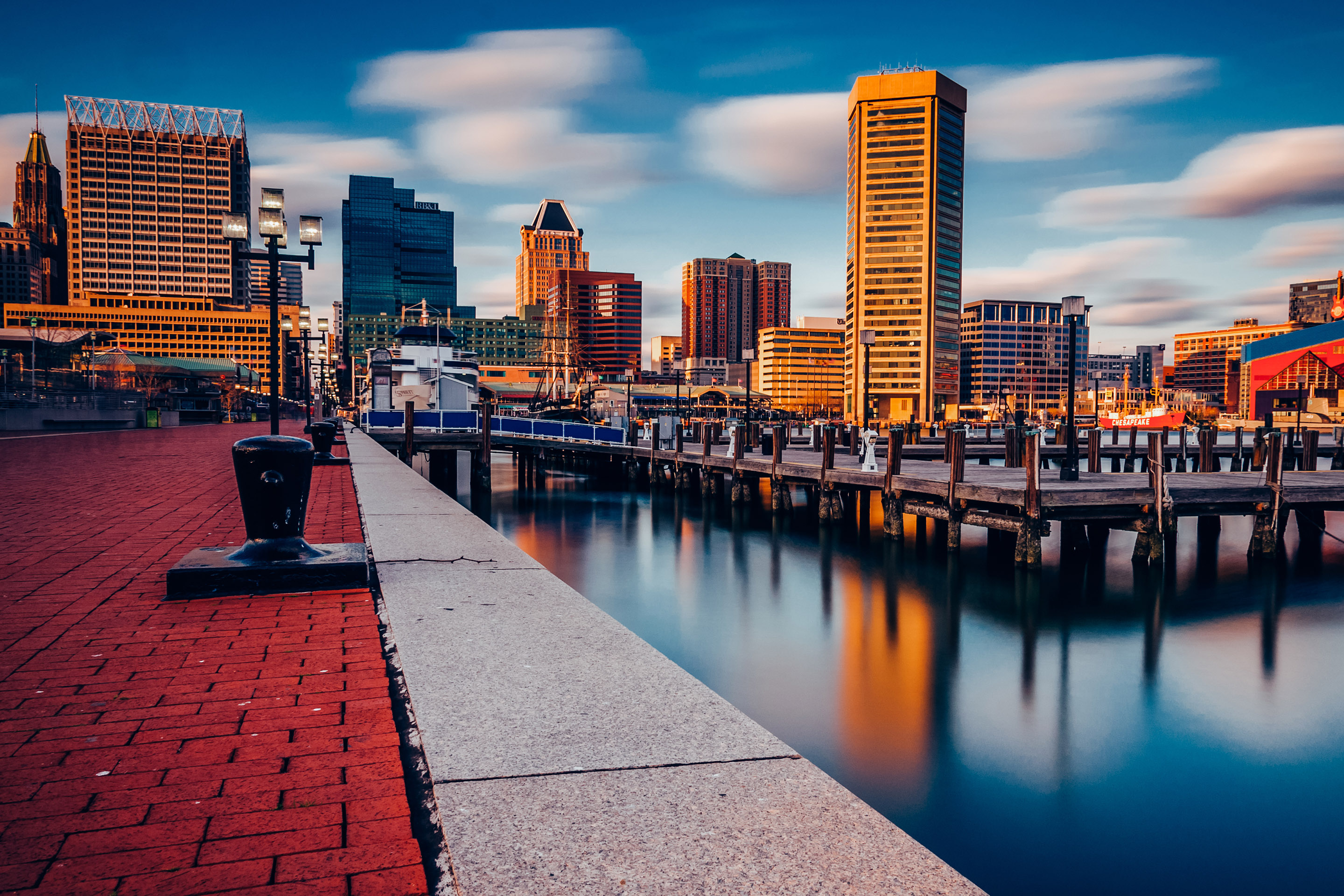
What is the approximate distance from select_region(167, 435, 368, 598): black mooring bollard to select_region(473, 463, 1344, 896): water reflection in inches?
203

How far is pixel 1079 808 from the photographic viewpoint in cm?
724

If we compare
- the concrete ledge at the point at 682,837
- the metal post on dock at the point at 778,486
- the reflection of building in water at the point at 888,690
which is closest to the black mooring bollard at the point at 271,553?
the concrete ledge at the point at 682,837

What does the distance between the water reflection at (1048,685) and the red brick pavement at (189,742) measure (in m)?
5.12

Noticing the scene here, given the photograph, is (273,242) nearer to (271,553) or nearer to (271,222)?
(271,222)

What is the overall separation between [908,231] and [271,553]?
17107 cm

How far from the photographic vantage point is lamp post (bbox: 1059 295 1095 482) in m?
19.2

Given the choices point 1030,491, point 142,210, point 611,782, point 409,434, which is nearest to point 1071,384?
point 1030,491

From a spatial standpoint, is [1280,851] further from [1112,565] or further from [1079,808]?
[1112,565]

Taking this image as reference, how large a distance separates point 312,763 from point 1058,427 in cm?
5558

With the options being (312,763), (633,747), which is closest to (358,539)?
(312,763)

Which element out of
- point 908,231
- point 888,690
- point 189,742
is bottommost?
point 888,690

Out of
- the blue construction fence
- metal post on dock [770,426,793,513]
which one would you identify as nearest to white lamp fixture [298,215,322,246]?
metal post on dock [770,426,793,513]

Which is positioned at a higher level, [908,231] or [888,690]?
[908,231]

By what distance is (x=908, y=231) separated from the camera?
163 meters
